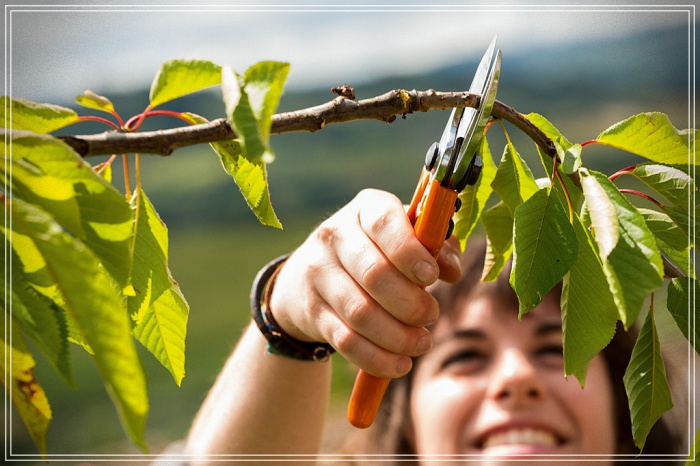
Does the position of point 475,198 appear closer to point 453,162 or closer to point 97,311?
point 453,162

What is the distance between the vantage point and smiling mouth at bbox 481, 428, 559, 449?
1.05m

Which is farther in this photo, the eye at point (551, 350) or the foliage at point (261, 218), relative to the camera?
the eye at point (551, 350)

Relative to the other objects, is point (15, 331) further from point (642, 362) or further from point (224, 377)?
point (224, 377)

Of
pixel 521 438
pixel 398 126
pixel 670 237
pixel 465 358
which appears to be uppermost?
pixel 398 126

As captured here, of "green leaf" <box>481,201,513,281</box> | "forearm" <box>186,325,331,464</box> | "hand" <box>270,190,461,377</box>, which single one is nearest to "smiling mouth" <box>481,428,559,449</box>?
"forearm" <box>186,325,331,464</box>

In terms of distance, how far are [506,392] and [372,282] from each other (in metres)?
0.57

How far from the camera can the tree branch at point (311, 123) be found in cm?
35

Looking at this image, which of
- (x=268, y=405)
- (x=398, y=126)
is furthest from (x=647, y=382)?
(x=398, y=126)

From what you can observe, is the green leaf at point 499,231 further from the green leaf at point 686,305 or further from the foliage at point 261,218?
the green leaf at point 686,305

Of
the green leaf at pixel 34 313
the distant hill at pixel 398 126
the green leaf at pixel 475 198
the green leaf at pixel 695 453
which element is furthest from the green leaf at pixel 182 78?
the distant hill at pixel 398 126

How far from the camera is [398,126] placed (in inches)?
157

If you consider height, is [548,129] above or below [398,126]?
below

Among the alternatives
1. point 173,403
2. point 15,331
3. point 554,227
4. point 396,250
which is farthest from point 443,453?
point 173,403

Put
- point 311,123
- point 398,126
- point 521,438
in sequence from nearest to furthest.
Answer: point 311,123
point 521,438
point 398,126
